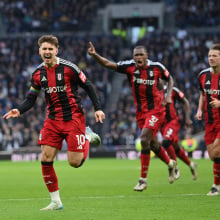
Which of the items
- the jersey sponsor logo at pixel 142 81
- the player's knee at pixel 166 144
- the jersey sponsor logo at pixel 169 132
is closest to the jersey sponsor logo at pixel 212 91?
the jersey sponsor logo at pixel 142 81

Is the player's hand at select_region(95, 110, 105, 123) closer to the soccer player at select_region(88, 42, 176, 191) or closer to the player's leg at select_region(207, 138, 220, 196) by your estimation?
the player's leg at select_region(207, 138, 220, 196)

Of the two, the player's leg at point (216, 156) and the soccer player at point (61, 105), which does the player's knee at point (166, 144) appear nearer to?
the player's leg at point (216, 156)

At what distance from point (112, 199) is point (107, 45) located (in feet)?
84.3

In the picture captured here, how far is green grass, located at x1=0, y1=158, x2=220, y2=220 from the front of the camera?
28.9ft

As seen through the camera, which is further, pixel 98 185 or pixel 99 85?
pixel 99 85

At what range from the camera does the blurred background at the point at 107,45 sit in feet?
99.9

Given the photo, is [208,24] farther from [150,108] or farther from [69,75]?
[69,75]

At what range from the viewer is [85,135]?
9.99 metres

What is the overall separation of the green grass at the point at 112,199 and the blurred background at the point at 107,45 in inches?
538

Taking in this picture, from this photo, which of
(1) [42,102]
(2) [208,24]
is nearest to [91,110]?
(1) [42,102]

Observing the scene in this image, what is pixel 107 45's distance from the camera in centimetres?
3619

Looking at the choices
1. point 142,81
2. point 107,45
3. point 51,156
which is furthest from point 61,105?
point 107,45

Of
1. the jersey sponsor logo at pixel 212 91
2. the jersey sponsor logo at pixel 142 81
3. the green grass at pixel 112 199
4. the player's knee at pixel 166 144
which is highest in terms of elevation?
the jersey sponsor logo at pixel 142 81

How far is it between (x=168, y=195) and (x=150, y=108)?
2.31 meters
